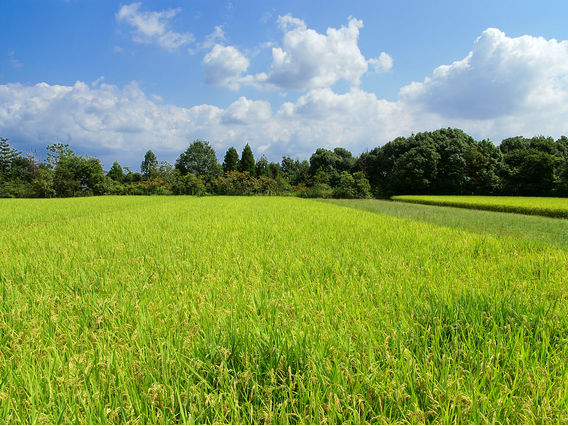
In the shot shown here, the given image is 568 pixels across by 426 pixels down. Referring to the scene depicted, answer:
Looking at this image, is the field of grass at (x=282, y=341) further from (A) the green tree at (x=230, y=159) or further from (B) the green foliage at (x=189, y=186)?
(A) the green tree at (x=230, y=159)

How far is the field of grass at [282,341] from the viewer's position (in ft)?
3.53

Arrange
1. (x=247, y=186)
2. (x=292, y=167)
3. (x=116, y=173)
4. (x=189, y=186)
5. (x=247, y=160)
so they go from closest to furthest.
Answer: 1. (x=189, y=186)
2. (x=247, y=186)
3. (x=247, y=160)
4. (x=116, y=173)
5. (x=292, y=167)

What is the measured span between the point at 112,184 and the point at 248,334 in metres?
44.5

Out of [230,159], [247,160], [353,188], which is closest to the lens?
[353,188]

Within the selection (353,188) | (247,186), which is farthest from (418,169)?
(247,186)

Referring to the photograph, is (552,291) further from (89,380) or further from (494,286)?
(89,380)

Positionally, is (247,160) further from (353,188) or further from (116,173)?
(116,173)

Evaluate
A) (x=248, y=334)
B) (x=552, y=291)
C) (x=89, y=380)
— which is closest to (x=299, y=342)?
(x=248, y=334)

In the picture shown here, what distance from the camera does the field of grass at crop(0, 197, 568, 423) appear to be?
3.53 ft

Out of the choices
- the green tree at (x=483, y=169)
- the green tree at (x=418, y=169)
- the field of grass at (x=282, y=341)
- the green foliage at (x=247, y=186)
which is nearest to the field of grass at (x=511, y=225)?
the field of grass at (x=282, y=341)

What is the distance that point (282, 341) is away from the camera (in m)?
1.38

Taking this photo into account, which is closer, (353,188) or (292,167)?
(353,188)

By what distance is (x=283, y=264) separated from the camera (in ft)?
10.2

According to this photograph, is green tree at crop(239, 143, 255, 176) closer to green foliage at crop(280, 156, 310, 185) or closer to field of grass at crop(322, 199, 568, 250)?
green foliage at crop(280, 156, 310, 185)
